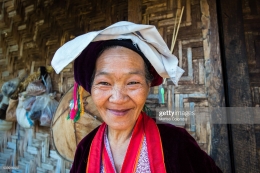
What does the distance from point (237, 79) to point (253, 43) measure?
29cm

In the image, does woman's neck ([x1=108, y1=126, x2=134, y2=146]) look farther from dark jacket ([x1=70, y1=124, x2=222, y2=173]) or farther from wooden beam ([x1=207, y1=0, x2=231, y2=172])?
wooden beam ([x1=207, y1=0, x2=231, y2=172])

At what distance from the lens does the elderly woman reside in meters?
0.70

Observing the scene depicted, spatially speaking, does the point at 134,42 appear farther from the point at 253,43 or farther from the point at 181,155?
the point at 253,43

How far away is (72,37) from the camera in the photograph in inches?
76.8

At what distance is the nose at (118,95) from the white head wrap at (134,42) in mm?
199

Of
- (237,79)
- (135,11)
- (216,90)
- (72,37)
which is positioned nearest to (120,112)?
(216,90)

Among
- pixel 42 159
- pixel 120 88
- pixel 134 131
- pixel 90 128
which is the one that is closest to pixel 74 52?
pixel 120 88

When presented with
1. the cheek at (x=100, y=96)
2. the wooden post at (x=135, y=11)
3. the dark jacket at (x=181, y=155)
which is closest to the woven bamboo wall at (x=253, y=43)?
the dark jacket at (x=181, y=155)

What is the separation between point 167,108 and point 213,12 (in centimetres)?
85

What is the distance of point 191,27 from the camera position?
1273 millimetres

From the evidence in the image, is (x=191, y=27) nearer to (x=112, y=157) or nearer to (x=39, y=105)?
(x=112, y=157)

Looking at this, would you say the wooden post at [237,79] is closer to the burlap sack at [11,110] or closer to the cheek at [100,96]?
the cheek at [100,96]

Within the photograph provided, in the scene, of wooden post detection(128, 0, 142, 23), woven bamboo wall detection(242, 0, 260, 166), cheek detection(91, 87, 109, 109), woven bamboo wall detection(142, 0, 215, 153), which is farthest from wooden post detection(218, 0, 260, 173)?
cheek detection(91, 87, 109, 109)

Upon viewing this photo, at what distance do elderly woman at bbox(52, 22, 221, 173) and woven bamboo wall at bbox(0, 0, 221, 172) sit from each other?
1.76 ft
